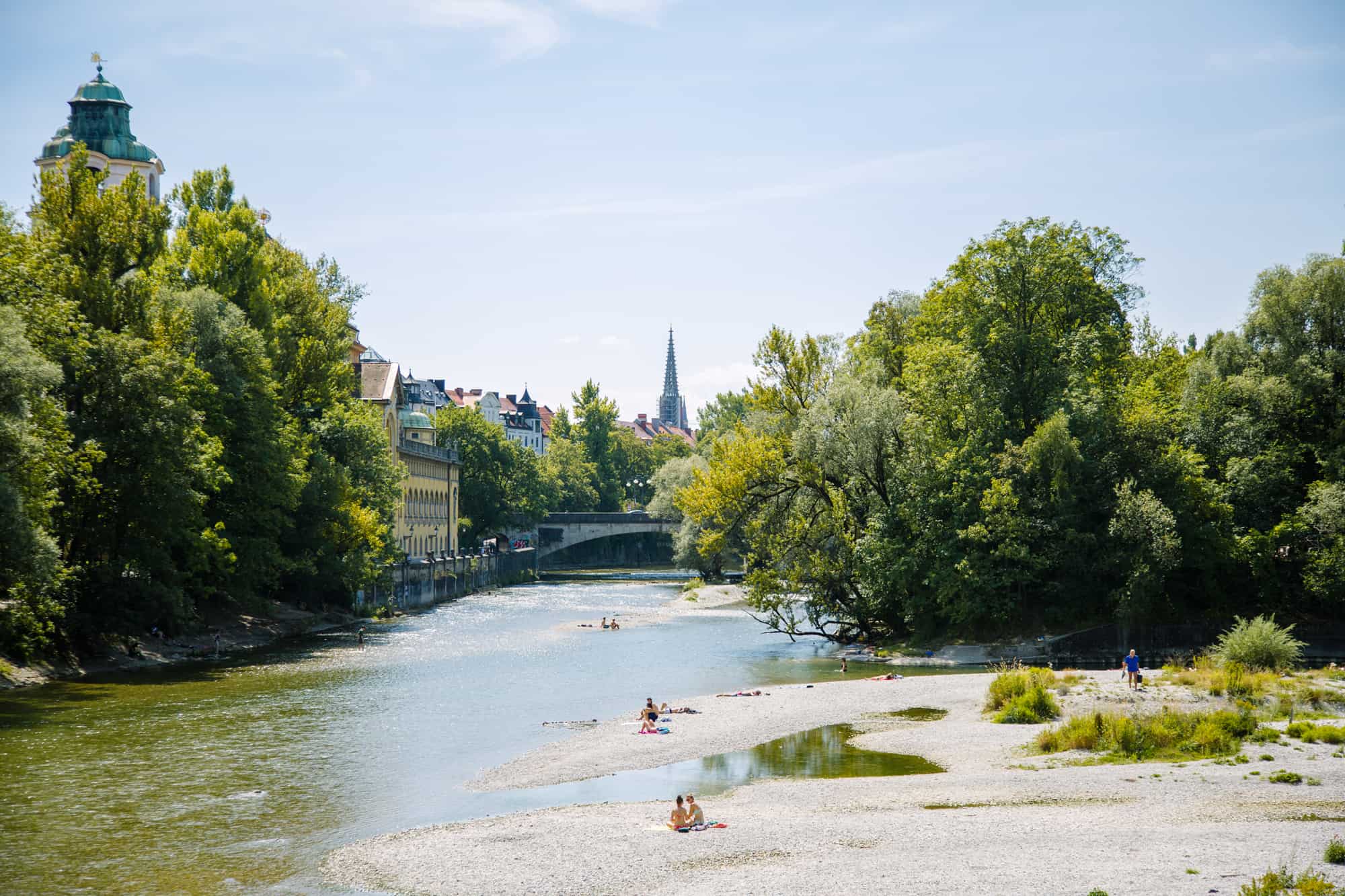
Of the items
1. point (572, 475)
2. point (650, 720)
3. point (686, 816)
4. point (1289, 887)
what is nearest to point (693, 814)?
point (686, 816)

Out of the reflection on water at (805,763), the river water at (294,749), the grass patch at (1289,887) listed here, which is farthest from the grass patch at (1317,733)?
the river water at (294,749)

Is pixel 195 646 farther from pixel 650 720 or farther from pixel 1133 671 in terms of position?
pixel 1133 671

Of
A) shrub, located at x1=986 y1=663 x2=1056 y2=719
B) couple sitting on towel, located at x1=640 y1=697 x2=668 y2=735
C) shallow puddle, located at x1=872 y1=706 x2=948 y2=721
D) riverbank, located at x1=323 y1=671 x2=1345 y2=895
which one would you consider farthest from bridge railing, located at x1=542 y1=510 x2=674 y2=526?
riverbank, located at x1=323 y1=671 x2=1345 y2=895

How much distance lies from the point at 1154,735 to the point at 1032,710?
17.7 feet

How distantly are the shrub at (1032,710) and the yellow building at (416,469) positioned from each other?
59683 mm

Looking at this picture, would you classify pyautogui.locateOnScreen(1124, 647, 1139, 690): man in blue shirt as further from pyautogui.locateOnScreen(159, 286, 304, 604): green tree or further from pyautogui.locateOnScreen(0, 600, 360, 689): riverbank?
pyautogui.locateOnScreen(159, 286, 304, 604): green tree

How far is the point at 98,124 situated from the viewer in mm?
86812

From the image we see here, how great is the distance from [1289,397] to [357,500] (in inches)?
1848

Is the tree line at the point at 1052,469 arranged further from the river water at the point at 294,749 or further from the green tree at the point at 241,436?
the green tree at the point at 241,436

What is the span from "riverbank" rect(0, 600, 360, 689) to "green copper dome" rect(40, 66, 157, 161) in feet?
134

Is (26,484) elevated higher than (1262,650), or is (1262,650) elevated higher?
(26,484)

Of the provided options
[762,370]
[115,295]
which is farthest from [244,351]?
[762,370]

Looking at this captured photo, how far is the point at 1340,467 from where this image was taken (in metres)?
46.9

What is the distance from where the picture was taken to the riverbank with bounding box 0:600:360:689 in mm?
42062
